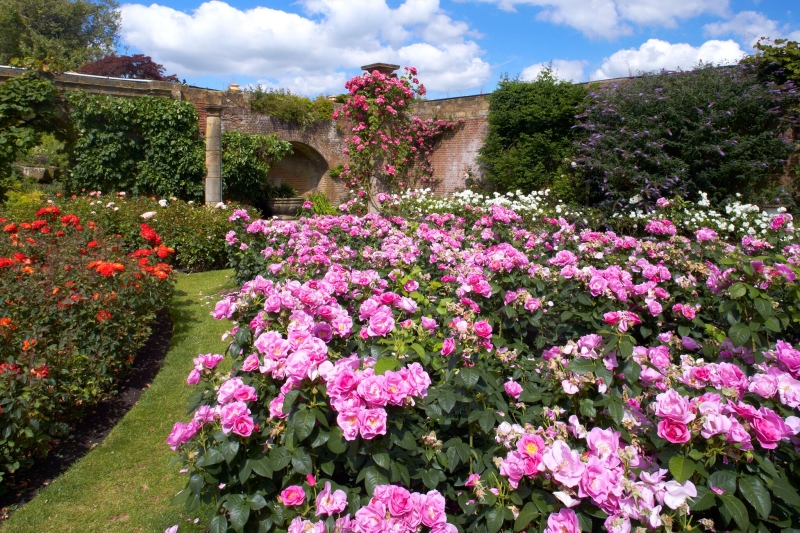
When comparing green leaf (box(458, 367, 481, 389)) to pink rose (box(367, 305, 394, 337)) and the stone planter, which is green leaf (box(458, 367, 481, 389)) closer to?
pink rose (box(367, 305, 394, 337))

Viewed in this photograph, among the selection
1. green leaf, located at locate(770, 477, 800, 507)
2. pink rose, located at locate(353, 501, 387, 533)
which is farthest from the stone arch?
green leaf, located at locate(770, 477, 800, 507)

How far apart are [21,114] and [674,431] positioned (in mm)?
11544

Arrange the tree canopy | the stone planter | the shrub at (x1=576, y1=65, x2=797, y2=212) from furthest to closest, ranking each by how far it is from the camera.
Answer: the tree canopy < the stone planter < the shrub at (x1=576, y1=65, x2=797, y2=212)

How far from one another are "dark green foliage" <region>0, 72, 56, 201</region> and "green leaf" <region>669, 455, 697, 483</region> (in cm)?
1094

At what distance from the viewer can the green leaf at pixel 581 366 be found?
1.68 meters

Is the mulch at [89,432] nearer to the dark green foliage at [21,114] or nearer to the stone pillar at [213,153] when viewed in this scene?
the stone pillar at [213,153]

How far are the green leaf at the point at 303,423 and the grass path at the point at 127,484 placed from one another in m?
1.51

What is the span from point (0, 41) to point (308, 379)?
31354 mm

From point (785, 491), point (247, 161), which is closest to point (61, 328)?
point (785, 491)

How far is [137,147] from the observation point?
11.7 meters

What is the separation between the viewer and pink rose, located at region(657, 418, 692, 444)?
1.37 meters

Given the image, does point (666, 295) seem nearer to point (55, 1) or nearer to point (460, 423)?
point (460, 423)

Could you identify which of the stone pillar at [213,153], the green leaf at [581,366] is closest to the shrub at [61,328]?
the green leaf at [581,366]

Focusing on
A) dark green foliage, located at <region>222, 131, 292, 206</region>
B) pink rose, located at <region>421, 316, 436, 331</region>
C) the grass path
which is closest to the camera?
pink rose, located at <region>421, 316, 436, 331</region>
